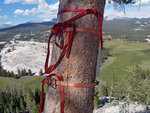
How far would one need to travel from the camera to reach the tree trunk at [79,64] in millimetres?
2207

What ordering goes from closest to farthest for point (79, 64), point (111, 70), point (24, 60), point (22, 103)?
point (79, 64), point (22, 103), point (111, 70), point (24, 60)

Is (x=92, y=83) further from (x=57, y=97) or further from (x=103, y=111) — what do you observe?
(x=103, y=111)

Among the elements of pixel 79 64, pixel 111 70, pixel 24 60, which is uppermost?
pixel 79 64

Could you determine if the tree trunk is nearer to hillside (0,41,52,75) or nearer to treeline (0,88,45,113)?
treeline (0,88,45,113)

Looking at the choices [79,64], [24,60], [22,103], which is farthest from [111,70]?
[79,64]

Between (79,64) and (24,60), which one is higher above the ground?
(79,64)

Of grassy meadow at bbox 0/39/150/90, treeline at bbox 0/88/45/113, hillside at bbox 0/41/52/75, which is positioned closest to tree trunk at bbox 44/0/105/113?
treeline at bbox 0/88/45/113

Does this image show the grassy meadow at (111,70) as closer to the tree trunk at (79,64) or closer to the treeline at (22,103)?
the treeline at (22,103)

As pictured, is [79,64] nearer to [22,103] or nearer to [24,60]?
[22,103]

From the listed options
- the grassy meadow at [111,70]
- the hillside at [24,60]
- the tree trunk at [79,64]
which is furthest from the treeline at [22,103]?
the hillside at [24,60]

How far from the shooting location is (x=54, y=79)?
228 centimetres

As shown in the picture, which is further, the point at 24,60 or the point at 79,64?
the point at 24,60

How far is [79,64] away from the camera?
7.27 feet

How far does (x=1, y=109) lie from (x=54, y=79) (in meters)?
50.2
